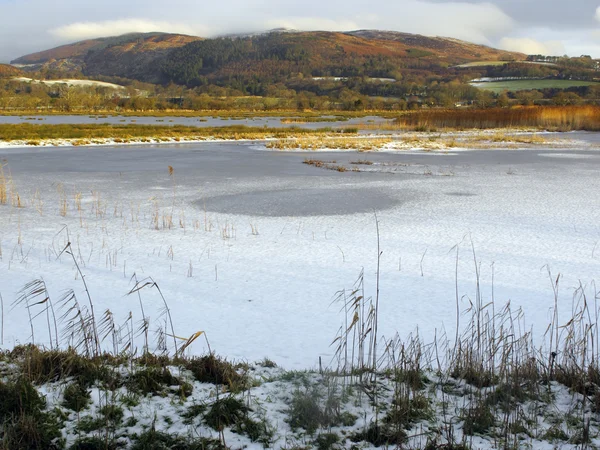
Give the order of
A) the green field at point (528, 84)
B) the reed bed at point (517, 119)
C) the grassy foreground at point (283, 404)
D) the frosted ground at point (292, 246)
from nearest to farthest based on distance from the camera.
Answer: the grassy foreground at point (283, 404)
the frosted ground at point (292, 246)
the reed bed at point (517, 119)
the green field at point (528, 84)

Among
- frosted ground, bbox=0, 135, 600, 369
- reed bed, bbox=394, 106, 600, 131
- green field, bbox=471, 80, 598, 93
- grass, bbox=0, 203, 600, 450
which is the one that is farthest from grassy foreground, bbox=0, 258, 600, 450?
green field, bbox=471, 80, 598, 93

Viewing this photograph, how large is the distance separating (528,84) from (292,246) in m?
134

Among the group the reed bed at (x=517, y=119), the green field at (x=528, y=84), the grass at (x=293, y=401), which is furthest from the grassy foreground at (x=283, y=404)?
the green field at (x=528, y=84)

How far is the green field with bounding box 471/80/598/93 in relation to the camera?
387 ft

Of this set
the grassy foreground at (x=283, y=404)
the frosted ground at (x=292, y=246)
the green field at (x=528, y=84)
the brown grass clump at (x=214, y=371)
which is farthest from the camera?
the green field at (x=528, y=84)

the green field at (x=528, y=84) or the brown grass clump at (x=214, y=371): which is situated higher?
the green field at (x=528, y=84)

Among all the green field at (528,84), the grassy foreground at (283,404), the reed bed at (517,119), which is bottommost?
the grassy foreground at (283,404)

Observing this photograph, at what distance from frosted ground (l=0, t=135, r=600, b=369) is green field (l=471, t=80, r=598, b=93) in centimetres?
11507

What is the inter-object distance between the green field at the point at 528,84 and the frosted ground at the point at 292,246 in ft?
378

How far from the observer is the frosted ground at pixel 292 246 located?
546 centimetres

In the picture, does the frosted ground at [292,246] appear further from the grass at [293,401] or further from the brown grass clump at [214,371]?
the grass at [293,401]

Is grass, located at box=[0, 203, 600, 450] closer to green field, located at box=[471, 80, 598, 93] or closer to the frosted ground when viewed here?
the frosted ground

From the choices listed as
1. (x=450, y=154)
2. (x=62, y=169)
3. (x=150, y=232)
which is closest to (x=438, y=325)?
(x=150, y=232)

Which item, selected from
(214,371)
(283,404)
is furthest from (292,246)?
(283,404)
